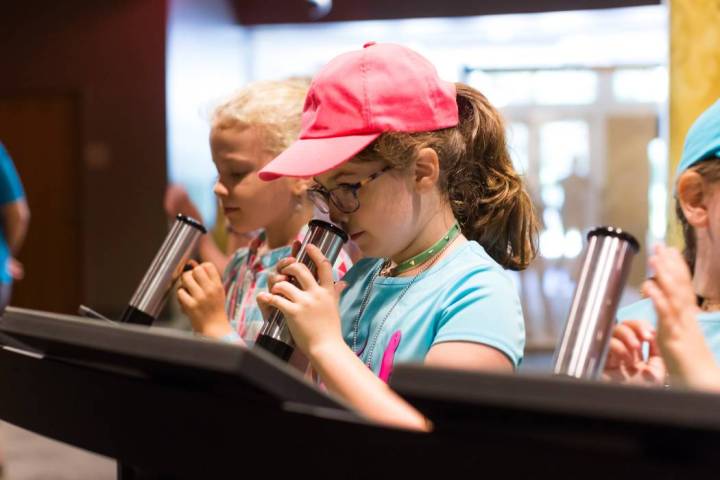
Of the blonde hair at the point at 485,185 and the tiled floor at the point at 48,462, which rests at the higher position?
the blonde hair at the point at 485,185

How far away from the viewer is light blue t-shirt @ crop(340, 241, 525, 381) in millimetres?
1157

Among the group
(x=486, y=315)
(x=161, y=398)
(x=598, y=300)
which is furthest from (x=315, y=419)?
(x=486, y=315)

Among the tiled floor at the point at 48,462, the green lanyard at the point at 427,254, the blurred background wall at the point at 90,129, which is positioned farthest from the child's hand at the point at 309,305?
the blurred background wall at the point at 90,129

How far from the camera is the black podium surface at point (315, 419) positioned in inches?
20.2

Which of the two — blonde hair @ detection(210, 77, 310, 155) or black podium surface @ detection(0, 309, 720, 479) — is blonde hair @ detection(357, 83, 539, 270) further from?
black podium surface @ detection(0, 309, 720, 479)

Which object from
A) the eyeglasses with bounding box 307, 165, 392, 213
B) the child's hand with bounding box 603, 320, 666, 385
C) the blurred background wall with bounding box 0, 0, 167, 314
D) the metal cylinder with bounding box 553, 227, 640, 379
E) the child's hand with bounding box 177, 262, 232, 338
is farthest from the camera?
the blurred background wall with bounding box 0, 0, 167, 314

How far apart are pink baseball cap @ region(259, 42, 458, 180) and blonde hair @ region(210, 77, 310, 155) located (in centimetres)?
46

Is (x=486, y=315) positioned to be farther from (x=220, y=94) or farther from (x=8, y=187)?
(x=220, y=94)

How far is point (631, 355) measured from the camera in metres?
1.07

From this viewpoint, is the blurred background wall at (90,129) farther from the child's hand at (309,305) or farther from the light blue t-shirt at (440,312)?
the child's hand at (309,305)

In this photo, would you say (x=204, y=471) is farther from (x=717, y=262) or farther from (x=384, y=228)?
(x=717, y=262)

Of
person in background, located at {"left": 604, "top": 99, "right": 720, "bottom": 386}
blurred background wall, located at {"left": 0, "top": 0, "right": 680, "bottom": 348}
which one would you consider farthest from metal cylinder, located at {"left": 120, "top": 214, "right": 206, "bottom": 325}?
blurred background wall, located at {"left": 0, "top": 0, "right": 680, "bottom": 348}

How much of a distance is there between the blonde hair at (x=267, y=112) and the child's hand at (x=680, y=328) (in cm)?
106

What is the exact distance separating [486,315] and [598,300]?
0.38 meters
